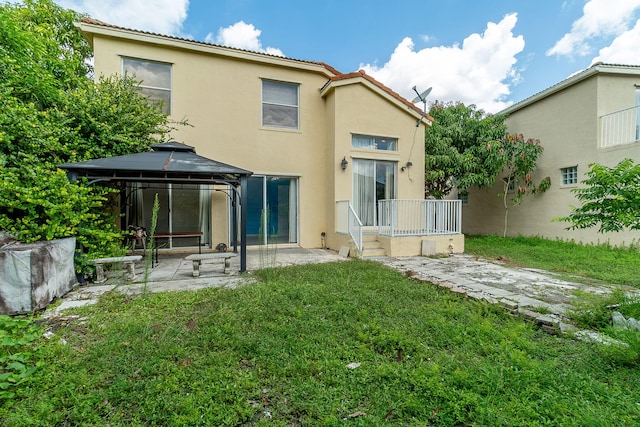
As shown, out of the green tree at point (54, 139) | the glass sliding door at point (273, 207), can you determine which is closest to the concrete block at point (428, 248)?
the glass sliding door at point (273, 207)

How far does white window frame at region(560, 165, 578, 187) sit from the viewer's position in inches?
375

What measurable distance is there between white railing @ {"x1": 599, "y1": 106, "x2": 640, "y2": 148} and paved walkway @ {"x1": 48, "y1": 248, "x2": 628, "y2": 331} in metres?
6.60

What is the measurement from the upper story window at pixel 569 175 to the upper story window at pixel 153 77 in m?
13.8

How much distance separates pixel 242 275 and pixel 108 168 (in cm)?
293

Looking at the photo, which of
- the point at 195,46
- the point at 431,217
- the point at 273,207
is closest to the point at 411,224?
the point at 431,217

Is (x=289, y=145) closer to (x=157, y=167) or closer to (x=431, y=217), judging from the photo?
(x=157, y=167)

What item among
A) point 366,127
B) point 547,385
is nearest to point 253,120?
point 366,127

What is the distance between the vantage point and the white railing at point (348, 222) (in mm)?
7277

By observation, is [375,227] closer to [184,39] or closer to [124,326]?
[124,326]

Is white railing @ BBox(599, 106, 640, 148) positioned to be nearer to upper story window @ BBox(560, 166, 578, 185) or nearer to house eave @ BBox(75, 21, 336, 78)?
upper story window @ BBox(560, 166, 578, 185)

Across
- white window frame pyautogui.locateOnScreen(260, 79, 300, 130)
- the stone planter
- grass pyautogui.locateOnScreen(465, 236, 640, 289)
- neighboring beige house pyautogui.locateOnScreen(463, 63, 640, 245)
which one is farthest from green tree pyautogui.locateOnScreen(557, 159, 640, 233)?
white window frame pyautogui.locateOnScreen(260, 79, 300, 130)

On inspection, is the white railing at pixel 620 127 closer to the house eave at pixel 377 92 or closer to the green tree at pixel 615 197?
the house eave at pixel 377 92

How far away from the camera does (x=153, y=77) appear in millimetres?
7641

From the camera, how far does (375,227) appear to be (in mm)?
8336
